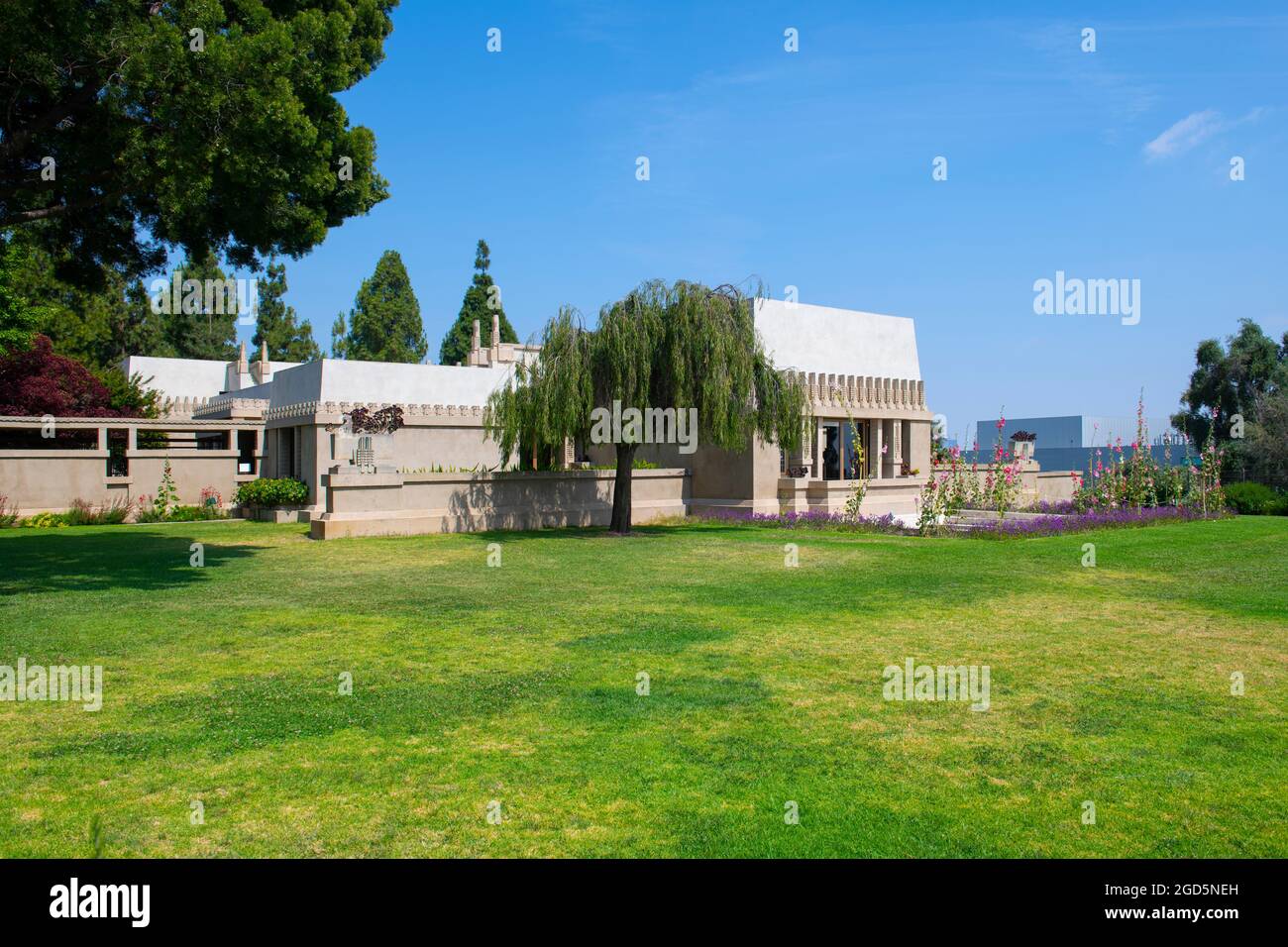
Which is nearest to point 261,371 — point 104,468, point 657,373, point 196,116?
point 104,468

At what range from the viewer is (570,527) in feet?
81.8

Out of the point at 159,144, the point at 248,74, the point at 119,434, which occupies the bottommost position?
the point at 119,434

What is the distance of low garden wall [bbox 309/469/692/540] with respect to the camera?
2164 centimetres

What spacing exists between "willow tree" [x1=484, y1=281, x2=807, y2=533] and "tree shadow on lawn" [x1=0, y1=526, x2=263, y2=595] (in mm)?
6961

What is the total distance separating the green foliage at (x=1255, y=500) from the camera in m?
29.3

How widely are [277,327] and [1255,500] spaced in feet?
198

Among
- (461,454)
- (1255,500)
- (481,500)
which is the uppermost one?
(461,454)

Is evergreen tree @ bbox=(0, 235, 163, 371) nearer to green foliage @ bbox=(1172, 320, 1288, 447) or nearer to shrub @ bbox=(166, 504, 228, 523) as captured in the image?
shrub @ bbox=(166, 504, 228, 523)

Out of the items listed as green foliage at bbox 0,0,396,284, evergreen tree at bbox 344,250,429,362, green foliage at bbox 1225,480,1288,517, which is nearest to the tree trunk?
green foliage at bbox 0,0,396,284

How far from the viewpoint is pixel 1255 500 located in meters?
29.8

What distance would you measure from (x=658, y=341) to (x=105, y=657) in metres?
14.6

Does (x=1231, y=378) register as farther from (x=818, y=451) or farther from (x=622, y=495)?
(x=622, y=495)
